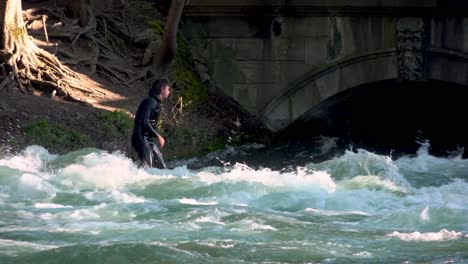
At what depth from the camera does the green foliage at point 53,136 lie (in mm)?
19172

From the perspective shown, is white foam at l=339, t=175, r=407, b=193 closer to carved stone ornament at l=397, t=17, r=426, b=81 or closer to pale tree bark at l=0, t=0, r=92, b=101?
carved stone ornament at l=397, t=17, r=426, b=81

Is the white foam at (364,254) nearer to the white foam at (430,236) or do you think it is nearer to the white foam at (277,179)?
the white foam at (430,236)

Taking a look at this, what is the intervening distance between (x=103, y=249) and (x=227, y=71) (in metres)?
12.3

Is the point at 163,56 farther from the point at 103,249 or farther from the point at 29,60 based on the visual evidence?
the point at 103,249

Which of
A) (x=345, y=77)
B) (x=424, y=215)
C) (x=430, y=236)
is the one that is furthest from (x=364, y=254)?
(x=345, y=77)

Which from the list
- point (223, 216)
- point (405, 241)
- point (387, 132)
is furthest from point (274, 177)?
point (387, 132)

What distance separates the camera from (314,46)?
23562 mm

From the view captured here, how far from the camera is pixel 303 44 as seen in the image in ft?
77.4

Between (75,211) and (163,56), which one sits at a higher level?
(163,56)

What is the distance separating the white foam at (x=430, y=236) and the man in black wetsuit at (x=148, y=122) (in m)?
4.49

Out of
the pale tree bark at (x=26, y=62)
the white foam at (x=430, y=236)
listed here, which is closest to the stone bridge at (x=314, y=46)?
the pale tree bark at (x=26, y=62)

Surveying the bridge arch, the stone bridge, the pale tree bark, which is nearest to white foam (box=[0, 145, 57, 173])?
the pale tree bark

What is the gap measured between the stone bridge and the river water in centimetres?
388

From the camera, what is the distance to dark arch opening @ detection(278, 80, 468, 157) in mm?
24438
